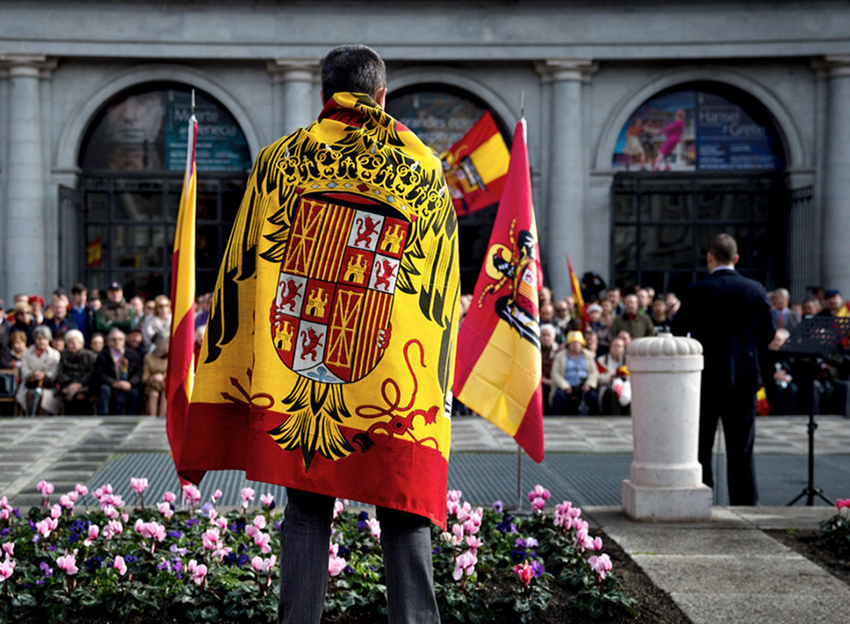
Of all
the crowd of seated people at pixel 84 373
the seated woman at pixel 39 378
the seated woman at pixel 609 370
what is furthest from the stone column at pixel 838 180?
the seated woman at pixel 39 378

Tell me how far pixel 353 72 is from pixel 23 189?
1826 centimetres

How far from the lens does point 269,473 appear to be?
2.95m

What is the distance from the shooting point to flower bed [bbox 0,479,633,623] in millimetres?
4199

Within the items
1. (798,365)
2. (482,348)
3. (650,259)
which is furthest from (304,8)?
(482,348)

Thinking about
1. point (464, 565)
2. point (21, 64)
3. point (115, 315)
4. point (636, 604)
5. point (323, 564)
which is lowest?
point (636, 604)

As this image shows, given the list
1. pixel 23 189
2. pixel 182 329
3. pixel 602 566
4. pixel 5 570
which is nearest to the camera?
pixel 5 570

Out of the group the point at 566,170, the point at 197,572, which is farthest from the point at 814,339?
the point at 566,170

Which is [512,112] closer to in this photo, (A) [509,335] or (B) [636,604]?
(A) [509,335]

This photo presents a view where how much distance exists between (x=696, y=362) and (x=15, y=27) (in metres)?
17.5

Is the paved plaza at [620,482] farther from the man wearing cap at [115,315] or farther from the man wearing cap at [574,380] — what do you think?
the man wearing cap at [115,315]

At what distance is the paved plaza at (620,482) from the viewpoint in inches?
185

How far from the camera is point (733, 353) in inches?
285

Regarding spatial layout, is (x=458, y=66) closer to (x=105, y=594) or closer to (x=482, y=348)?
(x=482, y=348)

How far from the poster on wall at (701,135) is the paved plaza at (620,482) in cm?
972
